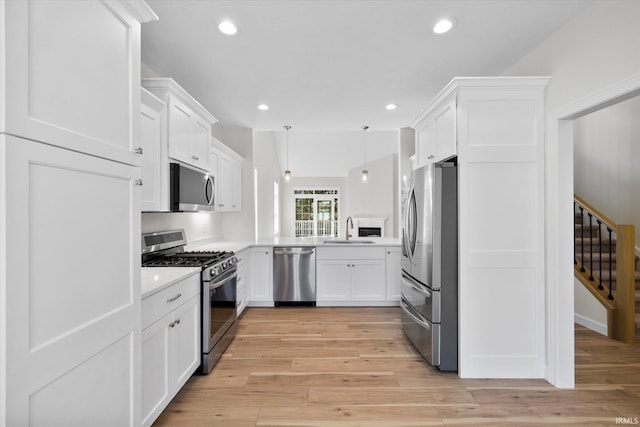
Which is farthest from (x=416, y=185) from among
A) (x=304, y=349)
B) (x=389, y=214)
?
(x=389, y=214)

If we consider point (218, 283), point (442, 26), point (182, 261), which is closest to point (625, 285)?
point (442, 26)

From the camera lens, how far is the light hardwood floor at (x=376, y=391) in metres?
1.92

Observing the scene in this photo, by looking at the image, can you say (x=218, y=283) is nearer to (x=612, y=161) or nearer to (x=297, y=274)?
(x=297, y=274)

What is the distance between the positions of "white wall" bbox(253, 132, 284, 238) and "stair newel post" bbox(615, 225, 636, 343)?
6245mm

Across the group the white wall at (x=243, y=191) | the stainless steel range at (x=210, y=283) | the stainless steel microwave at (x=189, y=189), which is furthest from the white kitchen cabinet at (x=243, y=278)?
the stainless steel microwave at (x=189, y=189)

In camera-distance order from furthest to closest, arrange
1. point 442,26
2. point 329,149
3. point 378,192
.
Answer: point 378,192 → point 329,149 → point 442,26

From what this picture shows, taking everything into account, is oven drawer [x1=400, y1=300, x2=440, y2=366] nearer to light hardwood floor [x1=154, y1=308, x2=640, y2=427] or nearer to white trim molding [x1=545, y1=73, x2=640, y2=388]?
light hardwood floor [x1=154, y1=308, x2=640, y2=427]

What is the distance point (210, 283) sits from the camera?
2.38 m

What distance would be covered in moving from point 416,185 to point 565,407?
1873mm

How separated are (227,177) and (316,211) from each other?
679 cm

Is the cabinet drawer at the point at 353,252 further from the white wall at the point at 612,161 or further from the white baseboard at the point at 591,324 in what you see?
the white wall at the point at 612,161

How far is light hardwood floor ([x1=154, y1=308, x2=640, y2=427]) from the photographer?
1.92m

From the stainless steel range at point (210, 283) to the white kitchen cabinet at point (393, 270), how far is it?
2.12 m

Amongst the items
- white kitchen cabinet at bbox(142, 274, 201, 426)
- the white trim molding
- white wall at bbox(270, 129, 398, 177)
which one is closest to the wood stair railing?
the white trim molding
